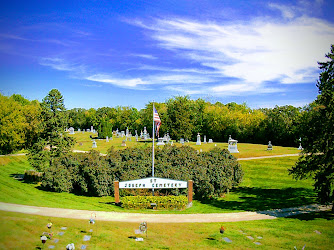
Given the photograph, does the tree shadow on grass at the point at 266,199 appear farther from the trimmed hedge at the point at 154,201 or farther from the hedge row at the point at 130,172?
the trimmed hedge at the point at 154,201

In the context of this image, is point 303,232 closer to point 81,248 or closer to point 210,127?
point 81,248

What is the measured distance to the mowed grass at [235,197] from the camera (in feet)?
59.2

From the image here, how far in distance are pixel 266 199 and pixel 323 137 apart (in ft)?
23.3

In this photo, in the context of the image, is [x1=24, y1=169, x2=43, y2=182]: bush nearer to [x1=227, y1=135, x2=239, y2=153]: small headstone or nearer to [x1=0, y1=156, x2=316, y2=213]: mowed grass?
[x1=0, y1=156, x2=316, y2=213]: mowed grass

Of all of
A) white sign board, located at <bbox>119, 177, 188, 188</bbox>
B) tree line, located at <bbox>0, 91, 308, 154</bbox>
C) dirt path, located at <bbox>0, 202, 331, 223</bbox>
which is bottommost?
dirt path, located at <bbox>0, 202, 331, 223</bbox>

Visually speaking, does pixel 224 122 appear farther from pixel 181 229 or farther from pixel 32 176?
pixel 181 229

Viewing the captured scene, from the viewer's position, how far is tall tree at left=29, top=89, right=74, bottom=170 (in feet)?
81.3

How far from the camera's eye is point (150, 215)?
1653 cm

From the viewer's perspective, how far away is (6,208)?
14.7 m

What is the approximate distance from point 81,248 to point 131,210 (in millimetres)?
7218

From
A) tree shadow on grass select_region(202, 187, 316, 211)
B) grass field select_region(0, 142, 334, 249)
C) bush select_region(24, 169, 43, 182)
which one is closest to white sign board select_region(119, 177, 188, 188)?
grass field select_region(0, 142, 334, 249)

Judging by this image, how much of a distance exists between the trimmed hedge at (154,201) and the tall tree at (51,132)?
1058 cm

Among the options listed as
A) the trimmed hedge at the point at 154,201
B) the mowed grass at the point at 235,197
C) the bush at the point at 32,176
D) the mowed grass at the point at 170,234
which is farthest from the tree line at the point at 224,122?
the mowed grass at the point at 170,234

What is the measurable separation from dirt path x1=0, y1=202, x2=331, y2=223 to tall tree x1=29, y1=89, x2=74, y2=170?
32.1 ft
